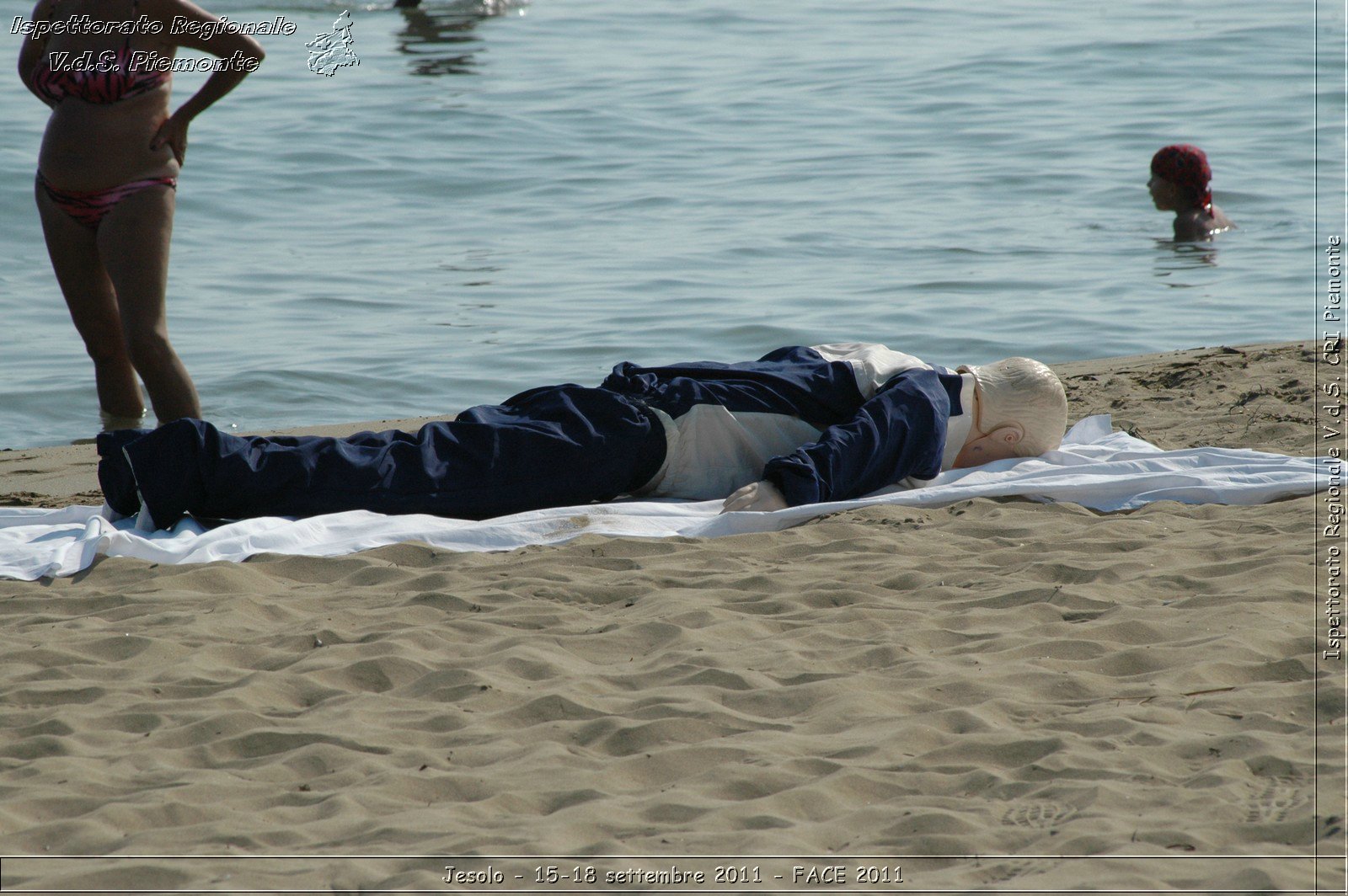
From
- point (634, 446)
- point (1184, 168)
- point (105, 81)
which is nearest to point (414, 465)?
point (634, 446)

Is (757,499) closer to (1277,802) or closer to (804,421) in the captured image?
(804,421)

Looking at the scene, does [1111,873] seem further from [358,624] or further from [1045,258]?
[1045,258]

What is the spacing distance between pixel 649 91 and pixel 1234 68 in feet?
27.8

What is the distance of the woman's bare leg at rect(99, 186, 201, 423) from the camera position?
5.36 metres

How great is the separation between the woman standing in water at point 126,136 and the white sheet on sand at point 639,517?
937mm

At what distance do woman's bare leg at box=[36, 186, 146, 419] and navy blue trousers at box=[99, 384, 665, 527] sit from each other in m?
1.44

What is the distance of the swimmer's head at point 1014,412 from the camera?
5.12 meters

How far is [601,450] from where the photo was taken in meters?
4.80

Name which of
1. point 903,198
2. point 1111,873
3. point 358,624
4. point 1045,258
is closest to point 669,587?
point 358,624

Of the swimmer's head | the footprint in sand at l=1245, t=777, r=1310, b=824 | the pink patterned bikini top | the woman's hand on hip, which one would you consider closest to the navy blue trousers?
the swimmer's head

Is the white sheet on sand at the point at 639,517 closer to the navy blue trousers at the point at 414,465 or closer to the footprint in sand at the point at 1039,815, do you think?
the navy blue trousers at the point at 414,465

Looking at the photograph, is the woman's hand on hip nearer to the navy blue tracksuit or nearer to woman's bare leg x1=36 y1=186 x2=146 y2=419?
woman's bare leg x1=36 y1=186 x2=146 y2=419

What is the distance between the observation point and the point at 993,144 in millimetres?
15391

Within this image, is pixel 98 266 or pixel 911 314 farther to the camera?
pixel 911 314
